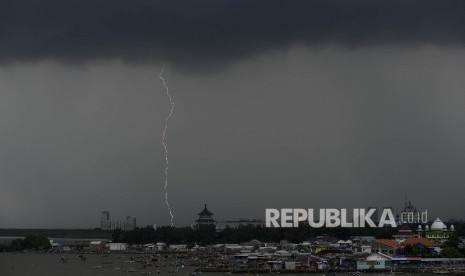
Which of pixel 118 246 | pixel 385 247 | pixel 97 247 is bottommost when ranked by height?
pixel 97 247

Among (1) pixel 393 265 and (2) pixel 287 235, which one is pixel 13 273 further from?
(2) pixel 287 235

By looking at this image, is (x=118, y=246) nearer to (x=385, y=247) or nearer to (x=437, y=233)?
(x=437, y=233)

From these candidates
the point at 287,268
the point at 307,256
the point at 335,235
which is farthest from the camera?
the point at 335,235

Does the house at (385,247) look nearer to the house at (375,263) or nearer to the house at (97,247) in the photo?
the house at (375,263)

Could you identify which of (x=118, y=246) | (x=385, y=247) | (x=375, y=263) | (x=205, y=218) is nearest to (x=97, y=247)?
(x=118, y=246)

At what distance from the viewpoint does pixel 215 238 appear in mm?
64812

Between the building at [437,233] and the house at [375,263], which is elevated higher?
the building at [437,233]

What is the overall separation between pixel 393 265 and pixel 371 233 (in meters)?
21.0

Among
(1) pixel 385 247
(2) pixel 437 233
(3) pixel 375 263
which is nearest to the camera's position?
(3) pixel 375 263

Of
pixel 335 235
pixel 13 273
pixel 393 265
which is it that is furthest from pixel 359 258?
pixel 335 235

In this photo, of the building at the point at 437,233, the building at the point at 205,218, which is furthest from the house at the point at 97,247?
the building at the point at 437,233

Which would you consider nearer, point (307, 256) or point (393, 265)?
point (393, 265)

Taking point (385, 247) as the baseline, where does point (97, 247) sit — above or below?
below

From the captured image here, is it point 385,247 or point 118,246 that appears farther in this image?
point 118,246
